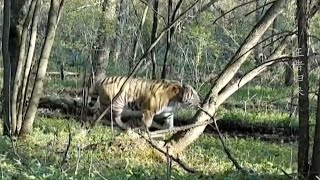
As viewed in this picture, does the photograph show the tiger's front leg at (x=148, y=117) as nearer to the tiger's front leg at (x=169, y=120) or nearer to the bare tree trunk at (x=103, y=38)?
the tiger's front leg at (x=169, y=120)

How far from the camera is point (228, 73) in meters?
9.45

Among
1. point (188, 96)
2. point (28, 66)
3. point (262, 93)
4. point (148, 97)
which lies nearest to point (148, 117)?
point (148, 97)

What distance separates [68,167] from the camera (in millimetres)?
7727

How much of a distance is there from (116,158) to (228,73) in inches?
82.8

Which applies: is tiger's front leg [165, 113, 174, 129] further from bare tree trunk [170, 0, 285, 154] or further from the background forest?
bare tree trunk [170, 0, 285, 154]

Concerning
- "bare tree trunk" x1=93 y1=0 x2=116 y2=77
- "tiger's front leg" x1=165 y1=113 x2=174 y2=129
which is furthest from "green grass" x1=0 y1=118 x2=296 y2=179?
"bare tree trunk" x1=93 y1=0 x2=116 y2=77

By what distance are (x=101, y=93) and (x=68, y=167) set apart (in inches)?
281

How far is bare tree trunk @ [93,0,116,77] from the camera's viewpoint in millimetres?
18438

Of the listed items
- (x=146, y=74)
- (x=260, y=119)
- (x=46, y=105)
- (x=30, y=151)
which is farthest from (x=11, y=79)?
(x=146, y=74)

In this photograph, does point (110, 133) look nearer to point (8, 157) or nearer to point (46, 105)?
point (8, 157)

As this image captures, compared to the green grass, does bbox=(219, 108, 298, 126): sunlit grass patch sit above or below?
above

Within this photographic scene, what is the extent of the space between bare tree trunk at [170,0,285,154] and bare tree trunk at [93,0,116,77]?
8300 millimetres

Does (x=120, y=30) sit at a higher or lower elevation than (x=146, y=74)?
higher

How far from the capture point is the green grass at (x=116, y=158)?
7.12 meters
